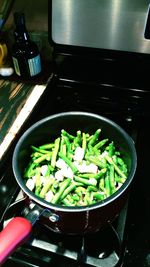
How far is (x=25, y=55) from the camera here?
31.4 inches

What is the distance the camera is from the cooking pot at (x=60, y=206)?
17.9 inches

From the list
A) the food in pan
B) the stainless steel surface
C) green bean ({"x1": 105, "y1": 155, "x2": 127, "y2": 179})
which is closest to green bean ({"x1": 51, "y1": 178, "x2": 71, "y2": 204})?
the food in pan

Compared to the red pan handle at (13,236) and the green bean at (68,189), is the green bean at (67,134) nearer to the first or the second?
the green bean at (68,189)

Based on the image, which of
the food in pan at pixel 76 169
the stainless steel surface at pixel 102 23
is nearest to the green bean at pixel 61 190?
the food in pan at pixel 76 169

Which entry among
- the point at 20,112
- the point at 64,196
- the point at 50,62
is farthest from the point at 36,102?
the point at 64,196

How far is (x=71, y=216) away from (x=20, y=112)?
0.37 meters

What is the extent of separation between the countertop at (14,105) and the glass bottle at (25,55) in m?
0.04

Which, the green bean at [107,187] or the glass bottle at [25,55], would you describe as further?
the glass bottle at [25,55]

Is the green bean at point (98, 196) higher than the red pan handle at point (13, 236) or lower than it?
lower

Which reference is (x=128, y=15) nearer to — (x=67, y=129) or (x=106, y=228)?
(x=67, y=129)

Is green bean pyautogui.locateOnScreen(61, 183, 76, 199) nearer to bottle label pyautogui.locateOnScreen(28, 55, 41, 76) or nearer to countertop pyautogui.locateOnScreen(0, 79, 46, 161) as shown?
countertop pyautogui.locateOnScreen(0, 79, 46, 161)

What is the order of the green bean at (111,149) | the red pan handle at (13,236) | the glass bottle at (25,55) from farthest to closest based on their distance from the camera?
the glass bottle at (25,55)
the green bean at (111,149)
the red pan handle at (13,236)

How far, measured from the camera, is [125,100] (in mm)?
782

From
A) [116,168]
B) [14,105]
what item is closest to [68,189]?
[116,168]
